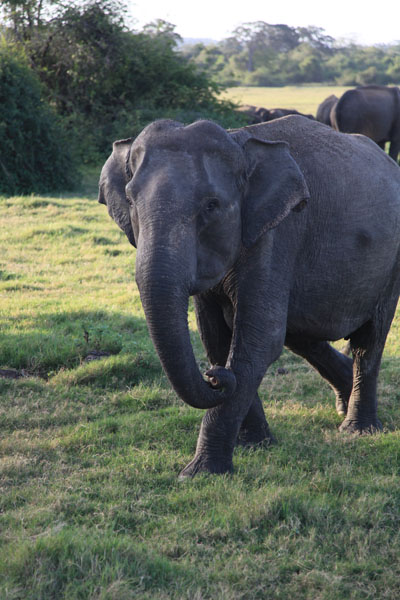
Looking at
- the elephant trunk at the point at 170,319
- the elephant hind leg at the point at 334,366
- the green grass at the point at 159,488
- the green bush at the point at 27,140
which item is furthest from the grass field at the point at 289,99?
the elephant trunk at the point at 170,319

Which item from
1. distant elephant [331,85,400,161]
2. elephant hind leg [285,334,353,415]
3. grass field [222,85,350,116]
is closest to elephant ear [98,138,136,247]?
elephant hind leg [285,334,353,415]

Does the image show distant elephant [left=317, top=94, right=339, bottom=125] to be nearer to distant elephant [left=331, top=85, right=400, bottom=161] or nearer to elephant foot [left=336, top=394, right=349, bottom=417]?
distant elephant [left=331, top=85, right=400, bottom=161]

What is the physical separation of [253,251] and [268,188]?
14.8 inches

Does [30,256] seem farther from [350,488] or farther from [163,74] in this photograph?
[163,74]

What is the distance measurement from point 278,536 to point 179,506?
1.99 ft

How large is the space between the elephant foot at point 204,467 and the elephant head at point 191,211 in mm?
679

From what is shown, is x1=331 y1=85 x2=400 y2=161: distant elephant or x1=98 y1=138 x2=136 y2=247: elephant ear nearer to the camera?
x1=98 y1=138 x2=136 y2=247: elephant ear

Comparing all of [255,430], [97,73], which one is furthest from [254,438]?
[97,73]

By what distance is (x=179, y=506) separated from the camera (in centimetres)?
422

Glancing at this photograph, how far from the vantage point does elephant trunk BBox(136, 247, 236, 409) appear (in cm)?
369

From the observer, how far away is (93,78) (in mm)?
21703

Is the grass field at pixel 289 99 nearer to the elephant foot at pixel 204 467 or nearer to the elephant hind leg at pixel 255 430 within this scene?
the elephant hind leg at pixel 255 430

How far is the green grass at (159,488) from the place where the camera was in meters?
3.47

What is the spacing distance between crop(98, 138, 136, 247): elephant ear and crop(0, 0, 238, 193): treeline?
14.1 metres
